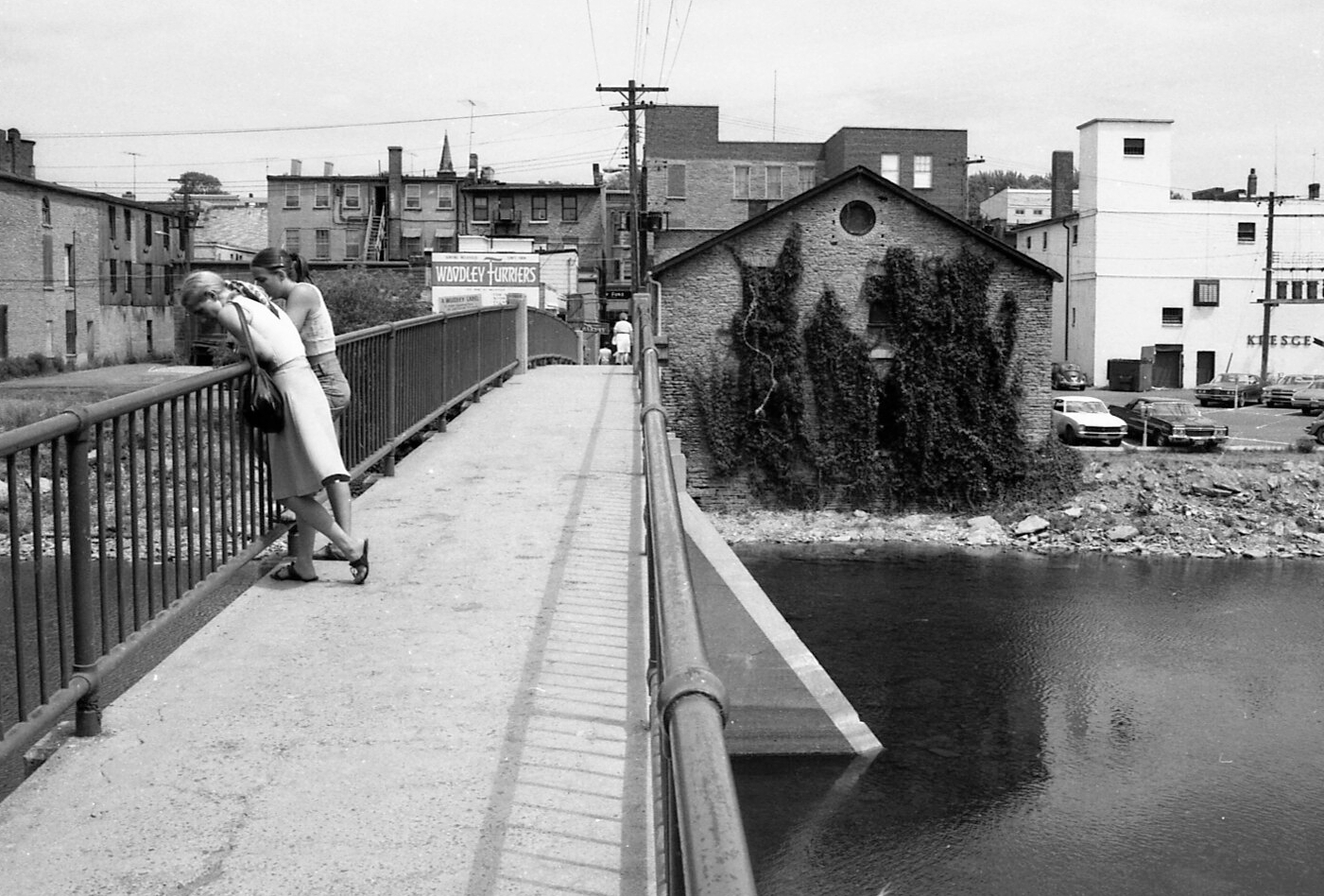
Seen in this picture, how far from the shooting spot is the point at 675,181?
63094 millimetres

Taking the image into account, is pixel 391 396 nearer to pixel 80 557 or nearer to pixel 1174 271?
pixel 80 557

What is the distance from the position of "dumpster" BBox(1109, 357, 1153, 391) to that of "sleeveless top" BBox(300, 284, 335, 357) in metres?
65.8

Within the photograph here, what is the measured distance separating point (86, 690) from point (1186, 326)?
7223 centimetres

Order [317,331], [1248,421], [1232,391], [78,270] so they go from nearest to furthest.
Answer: [317,331] < [1248,421] < [78,270] < [1232,391]

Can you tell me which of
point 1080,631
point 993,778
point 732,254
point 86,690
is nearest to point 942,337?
point 732,254

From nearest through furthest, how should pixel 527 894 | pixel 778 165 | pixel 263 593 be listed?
pixel 527 894 < pixel 263 593 < pixel 778 165

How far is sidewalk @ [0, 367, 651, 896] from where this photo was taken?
3992 millimetres

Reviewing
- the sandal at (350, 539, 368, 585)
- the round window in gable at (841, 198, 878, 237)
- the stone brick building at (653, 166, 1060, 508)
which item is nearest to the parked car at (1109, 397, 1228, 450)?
the stone brick building at (653, 166, 1060, 508)

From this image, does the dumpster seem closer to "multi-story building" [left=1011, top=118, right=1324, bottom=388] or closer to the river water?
"multi-story building" [left=1011, top=118, right=1324, bottom=388]

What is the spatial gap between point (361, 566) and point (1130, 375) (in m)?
66.7

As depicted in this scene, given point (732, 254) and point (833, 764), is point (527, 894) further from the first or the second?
point (732, 254)

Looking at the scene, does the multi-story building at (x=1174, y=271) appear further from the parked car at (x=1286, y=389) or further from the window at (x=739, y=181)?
the window at (x=739, y=181)

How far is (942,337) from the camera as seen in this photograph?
43.8 meters

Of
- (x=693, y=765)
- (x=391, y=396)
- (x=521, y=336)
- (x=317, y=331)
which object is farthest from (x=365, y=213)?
(x=693, y=765)
